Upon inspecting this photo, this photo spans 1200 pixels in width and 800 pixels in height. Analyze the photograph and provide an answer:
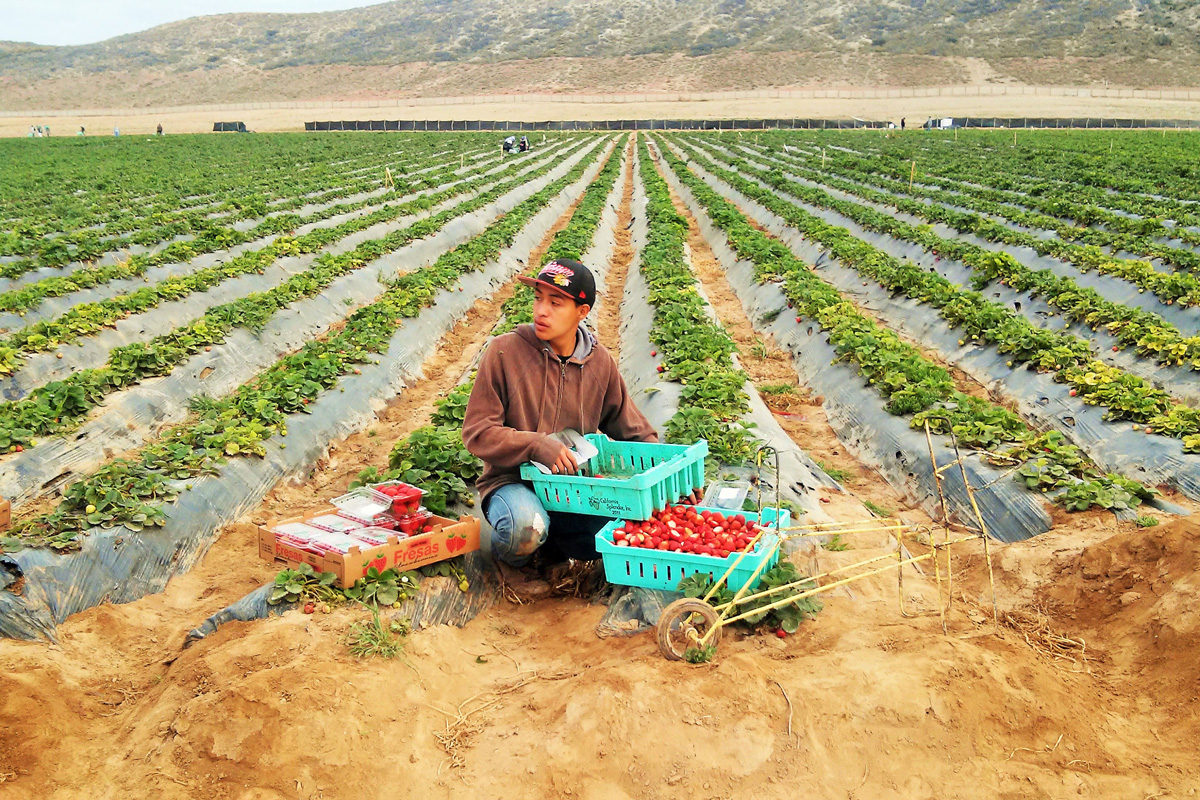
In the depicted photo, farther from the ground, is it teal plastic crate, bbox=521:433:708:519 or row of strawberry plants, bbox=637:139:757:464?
teal plastic crate, bbox=521:433:708:519

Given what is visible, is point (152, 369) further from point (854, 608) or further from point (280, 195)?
point (280, 195)

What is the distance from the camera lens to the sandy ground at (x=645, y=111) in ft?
245

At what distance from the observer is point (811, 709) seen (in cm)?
371

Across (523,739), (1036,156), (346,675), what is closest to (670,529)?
(523,739)

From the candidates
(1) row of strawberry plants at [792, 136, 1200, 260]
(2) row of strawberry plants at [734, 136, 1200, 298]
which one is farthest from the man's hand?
(1) row of strawberry plants at [792, 136, 1200, 260]

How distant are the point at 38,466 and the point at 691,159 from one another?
35.7 metres

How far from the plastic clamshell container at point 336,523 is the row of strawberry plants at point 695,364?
2.52 m

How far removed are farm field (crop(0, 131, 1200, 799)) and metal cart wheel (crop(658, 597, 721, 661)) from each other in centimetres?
15

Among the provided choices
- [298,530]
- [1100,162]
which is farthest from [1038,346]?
[1100,162]

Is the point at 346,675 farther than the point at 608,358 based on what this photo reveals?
No

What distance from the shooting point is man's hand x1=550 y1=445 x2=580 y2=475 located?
15.7 ft

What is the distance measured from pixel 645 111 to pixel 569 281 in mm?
86586

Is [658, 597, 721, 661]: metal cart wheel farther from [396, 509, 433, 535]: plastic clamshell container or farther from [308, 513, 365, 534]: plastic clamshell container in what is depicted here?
[308, 513, 365, 534]: plastic clamshell container

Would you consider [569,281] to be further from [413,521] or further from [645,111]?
[645,111]
